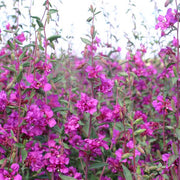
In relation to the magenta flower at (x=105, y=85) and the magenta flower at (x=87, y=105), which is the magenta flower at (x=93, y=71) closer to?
the magenta flower at (x=105, y=85)

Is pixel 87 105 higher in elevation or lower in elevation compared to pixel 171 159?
higher

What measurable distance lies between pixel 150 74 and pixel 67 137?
6.26ft

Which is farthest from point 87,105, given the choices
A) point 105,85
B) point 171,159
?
point 171,159

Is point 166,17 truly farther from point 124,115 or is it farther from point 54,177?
point 54,177

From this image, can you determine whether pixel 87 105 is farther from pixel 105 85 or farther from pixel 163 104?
pixel 163 104

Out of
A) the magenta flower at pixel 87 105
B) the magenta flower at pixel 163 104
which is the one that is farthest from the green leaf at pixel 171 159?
the magenta flower at pixel 87 105

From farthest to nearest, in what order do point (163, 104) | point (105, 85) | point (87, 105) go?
point (163, 104)
point (105, 85)
point (87, 105)

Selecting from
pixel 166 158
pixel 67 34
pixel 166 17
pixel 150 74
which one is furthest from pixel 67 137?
pixel 150 74

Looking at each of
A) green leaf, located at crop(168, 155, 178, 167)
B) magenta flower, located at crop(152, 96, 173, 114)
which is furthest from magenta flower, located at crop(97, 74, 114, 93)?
green leaf, located at crop(168, 155, 178, 167)

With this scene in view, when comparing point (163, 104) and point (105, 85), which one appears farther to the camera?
point (163, 104)

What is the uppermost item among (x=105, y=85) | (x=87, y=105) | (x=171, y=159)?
(x=105, y=85)

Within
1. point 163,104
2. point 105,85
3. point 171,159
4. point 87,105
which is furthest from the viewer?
point 163,104

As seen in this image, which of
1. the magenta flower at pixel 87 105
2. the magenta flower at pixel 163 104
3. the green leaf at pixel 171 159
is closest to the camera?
the green leaf at pixel 171 159

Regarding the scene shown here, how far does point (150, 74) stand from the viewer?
131 inches
